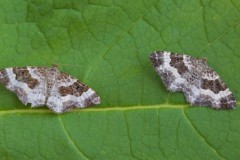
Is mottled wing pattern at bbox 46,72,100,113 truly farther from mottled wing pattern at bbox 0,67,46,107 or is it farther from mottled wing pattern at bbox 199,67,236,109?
mottled wing pattern at bbox 199,67,236,109

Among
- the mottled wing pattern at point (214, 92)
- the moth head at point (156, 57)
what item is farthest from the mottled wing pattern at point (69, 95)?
the mottled wing pattern at point (214, 92)

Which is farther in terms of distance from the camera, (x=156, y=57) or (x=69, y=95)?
(x=69, y=95)

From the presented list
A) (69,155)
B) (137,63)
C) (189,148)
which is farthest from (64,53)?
(189,148)

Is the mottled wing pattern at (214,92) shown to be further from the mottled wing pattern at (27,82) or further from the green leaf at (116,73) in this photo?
the mottled wing pattern at (27,82)

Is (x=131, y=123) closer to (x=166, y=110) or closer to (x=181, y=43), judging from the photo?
(x=166, y=110)

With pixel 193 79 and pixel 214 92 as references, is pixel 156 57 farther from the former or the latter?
pixel 214 92

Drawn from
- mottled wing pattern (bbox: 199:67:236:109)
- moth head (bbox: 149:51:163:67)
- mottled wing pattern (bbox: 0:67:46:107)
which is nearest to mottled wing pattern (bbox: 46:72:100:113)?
mottled wing pattern (bbox: 0:67:46:107)

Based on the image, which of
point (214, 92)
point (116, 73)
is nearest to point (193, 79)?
point (214, 92)
